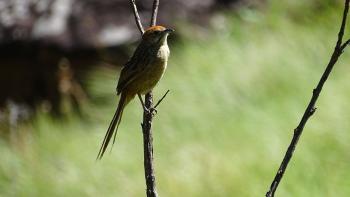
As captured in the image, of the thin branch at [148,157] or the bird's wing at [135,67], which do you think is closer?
the thin branch at [148,157]

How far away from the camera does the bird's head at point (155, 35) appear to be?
7.70 feet

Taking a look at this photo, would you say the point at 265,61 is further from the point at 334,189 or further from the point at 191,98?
the point at 334,189

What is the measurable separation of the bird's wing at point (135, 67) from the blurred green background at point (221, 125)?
1802 mm

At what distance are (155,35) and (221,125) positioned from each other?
251 cm

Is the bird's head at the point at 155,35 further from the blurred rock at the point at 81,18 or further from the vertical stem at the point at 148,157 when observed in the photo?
the blurred rock at the point at 81,18

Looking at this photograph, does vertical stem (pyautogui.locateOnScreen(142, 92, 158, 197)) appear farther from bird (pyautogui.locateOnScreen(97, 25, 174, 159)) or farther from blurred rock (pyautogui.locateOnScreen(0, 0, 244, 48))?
blurred rock (pyautogui.locateOnScreen(0, 0, 244, 48))

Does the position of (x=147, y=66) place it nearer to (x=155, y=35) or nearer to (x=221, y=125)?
(x=155, y=35)

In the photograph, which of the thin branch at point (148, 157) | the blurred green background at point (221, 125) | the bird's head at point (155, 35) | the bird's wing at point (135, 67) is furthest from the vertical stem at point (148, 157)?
the blurred green background at point (221, 125)

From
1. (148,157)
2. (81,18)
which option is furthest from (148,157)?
(81,18)

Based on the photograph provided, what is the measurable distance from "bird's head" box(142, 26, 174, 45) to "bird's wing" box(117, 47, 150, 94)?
0.17 ft

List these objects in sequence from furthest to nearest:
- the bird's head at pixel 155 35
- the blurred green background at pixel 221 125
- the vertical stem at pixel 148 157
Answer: the blurred green background at pixel 221 125 → the bird's head at pixel 155 35 → the vertical stem at pixel 148 157

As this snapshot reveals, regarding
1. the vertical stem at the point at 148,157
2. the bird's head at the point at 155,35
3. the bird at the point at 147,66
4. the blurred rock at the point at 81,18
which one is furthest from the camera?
the blurred rock at the point at 81,18

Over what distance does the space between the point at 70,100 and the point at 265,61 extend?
4.23 ft

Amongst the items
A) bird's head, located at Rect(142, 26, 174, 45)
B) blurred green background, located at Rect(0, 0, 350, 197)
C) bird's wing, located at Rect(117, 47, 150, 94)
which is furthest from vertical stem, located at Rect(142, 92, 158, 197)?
blurred green background, located at Rect(0, 0, 350, 197)
